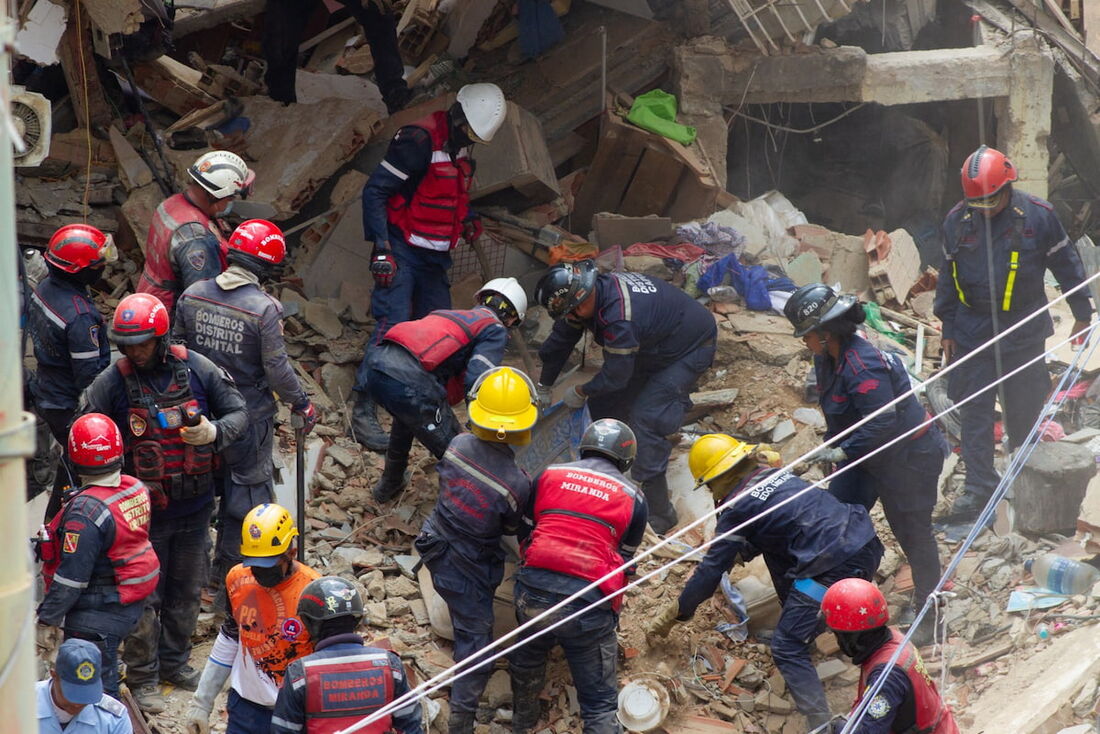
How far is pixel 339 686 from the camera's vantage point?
4.46m

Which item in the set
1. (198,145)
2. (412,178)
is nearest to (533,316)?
(412,178)

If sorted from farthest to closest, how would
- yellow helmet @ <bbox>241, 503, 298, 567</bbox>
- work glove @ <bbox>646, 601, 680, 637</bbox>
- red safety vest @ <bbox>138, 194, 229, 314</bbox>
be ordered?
1. red safety vest @ <bbox>138, 194, 229, 314</bbox>
2. work glove @ <bbox>646, 601, 680, 637</bbox>
3. yellow helmet @ <bbox>241, 503, 298, 567</bbox>

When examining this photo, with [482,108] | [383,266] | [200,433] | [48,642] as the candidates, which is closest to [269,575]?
[200,433]

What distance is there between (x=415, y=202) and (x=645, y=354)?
1.93 m

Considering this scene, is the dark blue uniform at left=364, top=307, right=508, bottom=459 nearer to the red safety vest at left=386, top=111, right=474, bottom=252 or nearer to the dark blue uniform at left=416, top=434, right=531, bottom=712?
the dark blue uniform at left=416, top=434, right=531, bottom=712

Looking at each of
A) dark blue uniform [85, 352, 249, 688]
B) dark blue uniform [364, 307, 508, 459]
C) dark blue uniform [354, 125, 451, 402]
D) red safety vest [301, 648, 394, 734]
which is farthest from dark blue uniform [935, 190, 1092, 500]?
red safety vest [301, 648, 394, 734]

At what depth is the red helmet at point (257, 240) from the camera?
639 cm

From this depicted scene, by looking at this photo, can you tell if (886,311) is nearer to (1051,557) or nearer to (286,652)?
(1051,557)

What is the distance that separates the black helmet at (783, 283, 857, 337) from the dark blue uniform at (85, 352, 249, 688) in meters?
2.91

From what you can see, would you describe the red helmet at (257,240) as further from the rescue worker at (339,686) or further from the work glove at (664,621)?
the work glove at (664,621)

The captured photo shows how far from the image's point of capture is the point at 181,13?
398 inches

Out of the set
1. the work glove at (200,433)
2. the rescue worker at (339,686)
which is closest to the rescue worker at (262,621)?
the rescue worker at (339,686)

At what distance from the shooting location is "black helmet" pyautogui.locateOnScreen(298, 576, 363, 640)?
4598 mm

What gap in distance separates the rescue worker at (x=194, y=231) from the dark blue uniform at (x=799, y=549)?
3.11 m
